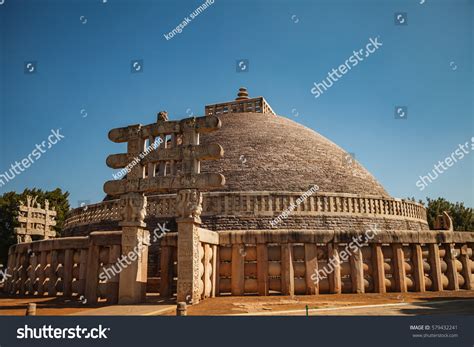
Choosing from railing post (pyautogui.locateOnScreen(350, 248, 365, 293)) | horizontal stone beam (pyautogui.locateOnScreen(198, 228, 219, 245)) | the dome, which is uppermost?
A: the dome

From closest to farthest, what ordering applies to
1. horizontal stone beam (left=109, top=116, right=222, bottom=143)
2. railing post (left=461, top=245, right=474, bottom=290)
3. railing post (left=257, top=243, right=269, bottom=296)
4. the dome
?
horizontal stone beam (left=109, top=116, right=222, bottom=143)
railing post (left=257, top=243, right=269, bottom=296)
railing post (left=461, top=245, right=474, bottom=290)
the dome

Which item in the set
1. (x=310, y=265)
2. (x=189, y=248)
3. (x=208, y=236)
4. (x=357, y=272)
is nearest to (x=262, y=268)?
(x=310, y=265)

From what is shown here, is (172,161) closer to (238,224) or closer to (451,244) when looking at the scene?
(238,224)

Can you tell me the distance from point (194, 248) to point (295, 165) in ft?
43.0

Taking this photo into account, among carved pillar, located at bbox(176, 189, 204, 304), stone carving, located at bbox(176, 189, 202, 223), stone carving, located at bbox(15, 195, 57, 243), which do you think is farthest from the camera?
stone carving, located at bbox(15, 195, 57, 243)

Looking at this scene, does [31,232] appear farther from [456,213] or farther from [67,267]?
[456,213]

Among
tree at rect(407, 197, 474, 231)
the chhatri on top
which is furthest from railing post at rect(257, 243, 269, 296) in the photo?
tree at rect(407, 197, 474, 231)

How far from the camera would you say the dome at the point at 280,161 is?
68.8 ft

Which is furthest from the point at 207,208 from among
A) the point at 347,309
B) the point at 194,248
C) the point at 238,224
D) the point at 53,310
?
the point at 347,309

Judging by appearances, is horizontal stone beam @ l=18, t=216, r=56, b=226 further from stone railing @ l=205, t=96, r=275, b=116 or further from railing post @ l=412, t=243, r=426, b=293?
railing post @ l=412, t=243, r=426, b=293

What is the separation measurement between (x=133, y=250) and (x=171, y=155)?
9.21 feet

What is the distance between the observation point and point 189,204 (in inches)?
415

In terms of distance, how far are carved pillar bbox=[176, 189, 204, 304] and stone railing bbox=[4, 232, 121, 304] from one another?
2.28 meters

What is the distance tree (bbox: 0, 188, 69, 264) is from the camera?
3212cm
